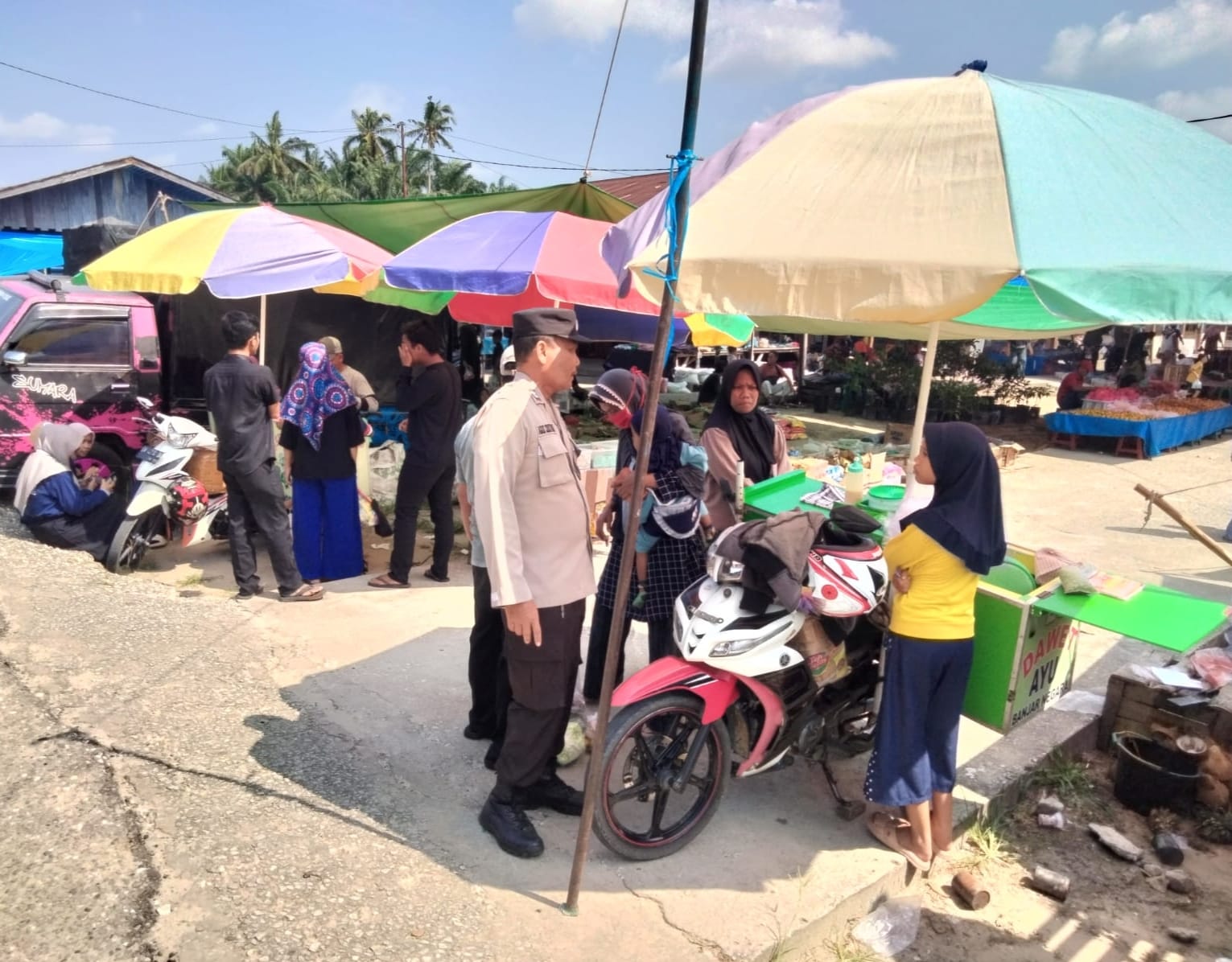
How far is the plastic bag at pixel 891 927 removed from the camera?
2.90m

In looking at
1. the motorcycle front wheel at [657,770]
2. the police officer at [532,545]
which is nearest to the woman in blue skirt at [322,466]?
the police officer at [532,545]

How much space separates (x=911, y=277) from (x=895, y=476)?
188cm

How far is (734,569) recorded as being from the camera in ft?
9.59

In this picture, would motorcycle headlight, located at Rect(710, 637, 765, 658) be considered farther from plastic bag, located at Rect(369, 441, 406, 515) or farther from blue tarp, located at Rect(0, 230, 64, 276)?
blue tarp, located at Rect(0, 230, 64, 276)

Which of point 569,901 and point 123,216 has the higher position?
point 123,216

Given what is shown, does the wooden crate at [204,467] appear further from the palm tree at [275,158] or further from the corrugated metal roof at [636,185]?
the palm tree at [275,158]

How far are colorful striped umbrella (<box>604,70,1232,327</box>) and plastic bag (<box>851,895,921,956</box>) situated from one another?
79.6 inches

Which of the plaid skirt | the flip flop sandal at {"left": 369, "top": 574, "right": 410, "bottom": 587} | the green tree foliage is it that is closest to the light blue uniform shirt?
the plaid skirt

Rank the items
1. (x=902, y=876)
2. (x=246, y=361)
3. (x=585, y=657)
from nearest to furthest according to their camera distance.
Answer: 1. (x=902, y=876)
2. (x=585, y=657)
3. (x=246, y=361)

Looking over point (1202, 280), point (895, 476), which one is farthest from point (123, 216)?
point (1202, 280)

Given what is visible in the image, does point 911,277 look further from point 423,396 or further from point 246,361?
point 246,361

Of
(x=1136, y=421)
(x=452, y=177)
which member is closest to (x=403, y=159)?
(x=452, y=177)

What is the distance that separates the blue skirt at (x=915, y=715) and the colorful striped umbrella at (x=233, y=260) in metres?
4.46

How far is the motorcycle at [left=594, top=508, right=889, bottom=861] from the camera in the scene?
9.43 ft
